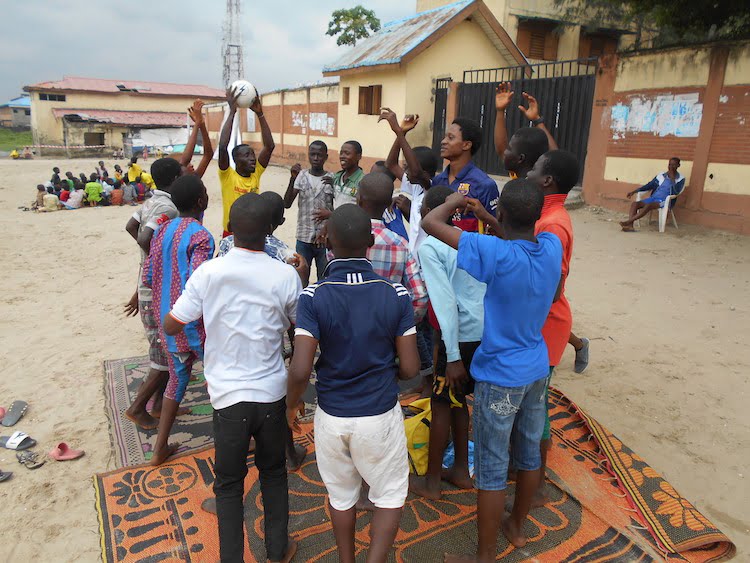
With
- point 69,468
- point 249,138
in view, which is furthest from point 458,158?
point 249,138

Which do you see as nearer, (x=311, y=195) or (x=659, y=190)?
(x=311, y=195)

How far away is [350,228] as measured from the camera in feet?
6.54

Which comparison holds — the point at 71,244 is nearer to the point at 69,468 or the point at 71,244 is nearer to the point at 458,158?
the point at 69,468

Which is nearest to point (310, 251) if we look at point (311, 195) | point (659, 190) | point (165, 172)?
point (311, 195)

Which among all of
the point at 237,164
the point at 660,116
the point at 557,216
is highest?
the point at 660,116

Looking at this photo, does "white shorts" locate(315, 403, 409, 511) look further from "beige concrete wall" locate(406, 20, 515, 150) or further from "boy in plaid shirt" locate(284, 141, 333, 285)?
"beige concrete wall" locate(406, 20, 515, 150)

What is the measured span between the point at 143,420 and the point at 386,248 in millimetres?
2042

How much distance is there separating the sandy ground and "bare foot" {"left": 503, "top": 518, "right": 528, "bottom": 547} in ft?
3.56

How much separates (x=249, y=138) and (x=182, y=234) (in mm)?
26334

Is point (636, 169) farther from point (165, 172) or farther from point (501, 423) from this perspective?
point (501, 423)

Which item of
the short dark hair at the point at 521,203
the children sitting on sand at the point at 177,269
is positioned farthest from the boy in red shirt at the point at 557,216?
the children sitting on sand at the point at 177,269

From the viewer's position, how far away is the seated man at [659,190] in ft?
29.0

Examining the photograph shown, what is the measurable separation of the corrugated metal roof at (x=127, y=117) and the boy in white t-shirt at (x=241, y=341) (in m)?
36.5

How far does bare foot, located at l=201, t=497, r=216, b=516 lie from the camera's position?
→ 2.69 metres
